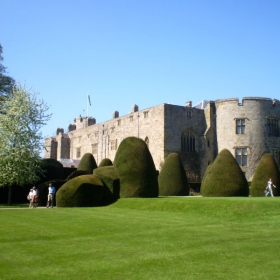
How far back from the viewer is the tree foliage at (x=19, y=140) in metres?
24.8

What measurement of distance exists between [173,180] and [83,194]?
7.42 m

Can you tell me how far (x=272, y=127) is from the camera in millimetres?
36375

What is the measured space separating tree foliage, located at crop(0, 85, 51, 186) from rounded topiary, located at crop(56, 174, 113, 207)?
16.5ft

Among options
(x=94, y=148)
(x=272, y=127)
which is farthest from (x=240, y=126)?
(x=94, y=148)

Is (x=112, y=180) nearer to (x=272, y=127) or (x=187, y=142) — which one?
(x=187, y=142)

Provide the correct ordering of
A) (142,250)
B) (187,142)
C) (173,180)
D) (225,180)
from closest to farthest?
(142,250)
(225,180)
(173,180)
(187,142)

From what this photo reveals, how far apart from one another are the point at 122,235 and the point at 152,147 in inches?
1115

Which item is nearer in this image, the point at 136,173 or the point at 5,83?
the point at 136,173

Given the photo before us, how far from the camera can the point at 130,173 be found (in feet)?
69.9

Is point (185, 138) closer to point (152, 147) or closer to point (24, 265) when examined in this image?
point (152, 147)

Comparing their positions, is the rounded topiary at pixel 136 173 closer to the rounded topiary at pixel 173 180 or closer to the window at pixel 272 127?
the rounded topiary at pixel 173 180

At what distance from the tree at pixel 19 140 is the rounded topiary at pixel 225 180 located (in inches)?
438

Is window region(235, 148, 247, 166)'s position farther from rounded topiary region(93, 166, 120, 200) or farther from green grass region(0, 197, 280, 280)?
green grass region(0, 197, 280, 280)

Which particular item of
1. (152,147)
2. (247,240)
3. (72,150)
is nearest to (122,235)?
(247,240)
